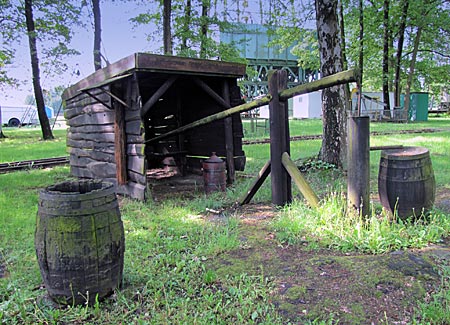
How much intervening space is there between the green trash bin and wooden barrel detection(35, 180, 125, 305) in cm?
2926

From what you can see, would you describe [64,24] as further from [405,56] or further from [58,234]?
[405,56]

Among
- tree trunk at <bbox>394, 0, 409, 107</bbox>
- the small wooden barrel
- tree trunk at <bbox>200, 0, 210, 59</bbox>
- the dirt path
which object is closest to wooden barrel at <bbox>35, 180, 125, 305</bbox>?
the dirt path

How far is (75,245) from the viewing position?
90.7 inches

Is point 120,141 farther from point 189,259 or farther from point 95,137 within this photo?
point 189,259

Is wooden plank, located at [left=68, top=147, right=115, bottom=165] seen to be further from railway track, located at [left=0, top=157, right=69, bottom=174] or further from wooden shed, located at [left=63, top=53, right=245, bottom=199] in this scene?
railway track, located at [left=0, top=157, right=69, bottom=174]

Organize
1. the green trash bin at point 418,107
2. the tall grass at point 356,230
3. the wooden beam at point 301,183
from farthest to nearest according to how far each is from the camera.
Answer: the green trash bin at point 418,107 < the wooden beam at point 301,183 < the tall grass at point 356,230

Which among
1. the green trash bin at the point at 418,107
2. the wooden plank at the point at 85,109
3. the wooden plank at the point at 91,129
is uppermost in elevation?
the green trash bin at the point at 418,107

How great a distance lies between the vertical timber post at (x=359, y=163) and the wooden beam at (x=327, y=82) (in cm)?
36

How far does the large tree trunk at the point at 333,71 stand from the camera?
6652mm

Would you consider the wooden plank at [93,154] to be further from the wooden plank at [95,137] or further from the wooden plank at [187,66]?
the wooden plank at [187,66]

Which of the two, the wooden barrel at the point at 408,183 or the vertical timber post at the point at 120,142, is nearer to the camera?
the wooden barrel at the point at 408,183

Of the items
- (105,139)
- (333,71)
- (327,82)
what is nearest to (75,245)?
(327,82)

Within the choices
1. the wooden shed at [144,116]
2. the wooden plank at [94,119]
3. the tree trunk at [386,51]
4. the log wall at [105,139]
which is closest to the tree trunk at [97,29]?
the wooden shed at [144,116]

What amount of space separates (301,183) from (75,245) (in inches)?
100
